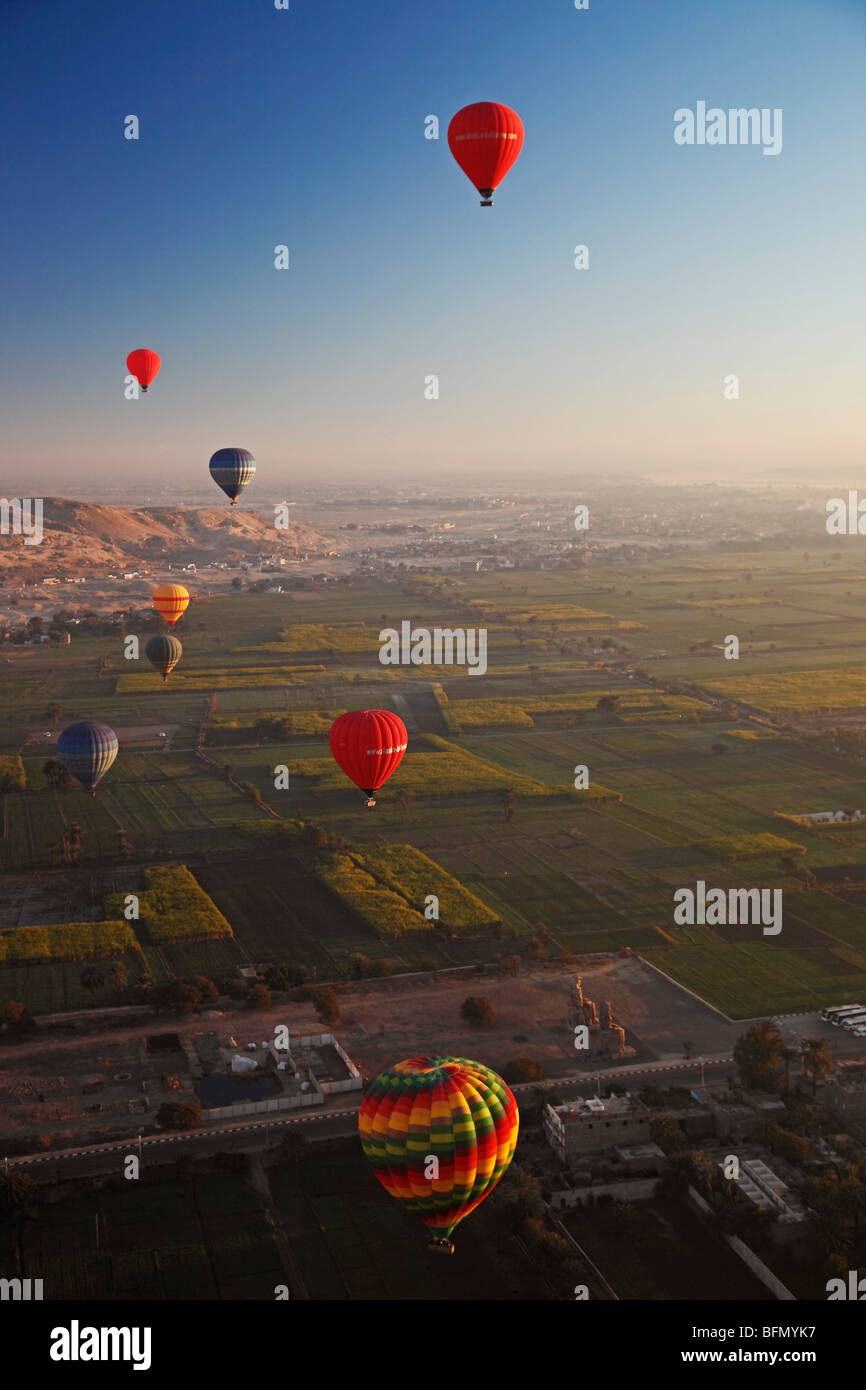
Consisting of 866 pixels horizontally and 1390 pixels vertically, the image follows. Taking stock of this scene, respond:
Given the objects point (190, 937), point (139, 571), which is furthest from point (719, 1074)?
point (139, 571)

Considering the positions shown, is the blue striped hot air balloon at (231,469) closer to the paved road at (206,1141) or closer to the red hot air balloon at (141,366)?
the red hot air balloon at (141,366)

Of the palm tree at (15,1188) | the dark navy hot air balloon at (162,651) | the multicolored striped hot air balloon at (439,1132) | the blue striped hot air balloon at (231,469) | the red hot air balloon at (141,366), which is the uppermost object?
the red hot air balloon at (141,366)

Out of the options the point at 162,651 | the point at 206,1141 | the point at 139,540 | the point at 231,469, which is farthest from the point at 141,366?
the point at 139,540

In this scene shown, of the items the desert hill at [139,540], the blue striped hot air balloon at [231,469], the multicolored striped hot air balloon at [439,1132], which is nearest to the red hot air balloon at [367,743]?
the multicolored striped hot air balloon at [439,1132]

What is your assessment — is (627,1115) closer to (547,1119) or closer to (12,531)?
(547,1119)

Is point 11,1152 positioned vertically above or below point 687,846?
below
